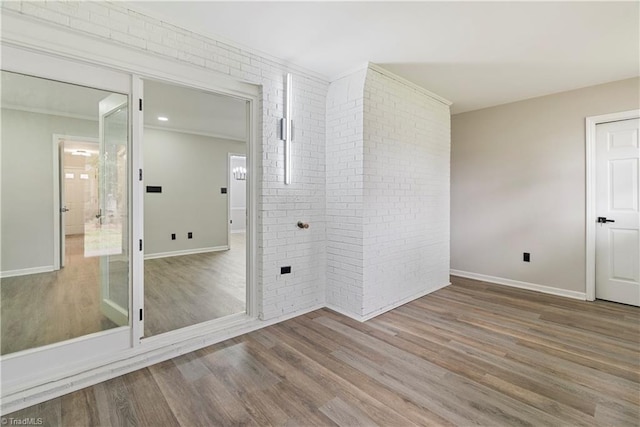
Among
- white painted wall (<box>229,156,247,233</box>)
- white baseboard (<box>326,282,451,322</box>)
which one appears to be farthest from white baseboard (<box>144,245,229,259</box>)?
white baseboard (<box>326,282,451,322</box>)

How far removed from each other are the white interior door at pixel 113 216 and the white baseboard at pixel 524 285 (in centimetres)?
463

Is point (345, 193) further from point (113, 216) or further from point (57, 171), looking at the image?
point (57, 171)

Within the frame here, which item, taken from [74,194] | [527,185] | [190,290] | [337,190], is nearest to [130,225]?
[74,194]

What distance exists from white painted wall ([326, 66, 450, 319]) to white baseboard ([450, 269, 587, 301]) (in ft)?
3.78

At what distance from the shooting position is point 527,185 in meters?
4.12

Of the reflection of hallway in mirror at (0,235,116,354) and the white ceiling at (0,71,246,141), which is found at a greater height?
the white ceiling at (0,71,246,141)

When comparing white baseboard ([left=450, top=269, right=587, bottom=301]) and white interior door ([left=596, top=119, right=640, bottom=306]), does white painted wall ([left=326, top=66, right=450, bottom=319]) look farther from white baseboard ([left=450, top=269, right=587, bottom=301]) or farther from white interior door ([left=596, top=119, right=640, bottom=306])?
white interior door ([left=596, top=119, right=640, bottom=306])

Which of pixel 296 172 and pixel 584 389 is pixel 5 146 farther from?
pixel 584 389

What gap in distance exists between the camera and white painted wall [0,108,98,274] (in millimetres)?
1932

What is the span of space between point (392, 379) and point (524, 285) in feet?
10.4

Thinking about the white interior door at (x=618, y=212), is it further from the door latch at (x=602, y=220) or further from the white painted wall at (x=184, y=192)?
the white painted wall at (x=184, y=192)

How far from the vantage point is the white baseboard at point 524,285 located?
12.4 feet

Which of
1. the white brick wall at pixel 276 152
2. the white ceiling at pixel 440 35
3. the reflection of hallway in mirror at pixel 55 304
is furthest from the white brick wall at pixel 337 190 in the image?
the reflection of hallway in mirror at pixel 55 304

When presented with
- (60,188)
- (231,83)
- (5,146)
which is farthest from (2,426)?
(231,83)
